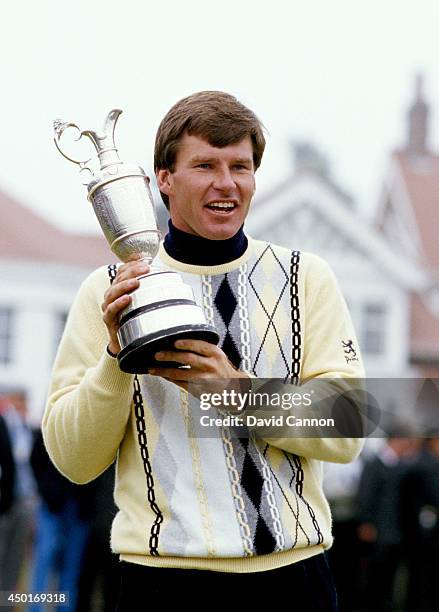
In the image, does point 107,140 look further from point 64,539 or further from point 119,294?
point 64,539

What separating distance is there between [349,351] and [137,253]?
0.56 m

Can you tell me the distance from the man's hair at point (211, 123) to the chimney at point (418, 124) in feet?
139

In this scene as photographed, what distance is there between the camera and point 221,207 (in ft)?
9.53

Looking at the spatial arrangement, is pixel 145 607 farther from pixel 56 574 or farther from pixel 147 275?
pixel 56 574

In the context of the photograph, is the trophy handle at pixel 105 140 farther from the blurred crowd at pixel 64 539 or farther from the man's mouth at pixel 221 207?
the blurred crowd at pixel 64 539

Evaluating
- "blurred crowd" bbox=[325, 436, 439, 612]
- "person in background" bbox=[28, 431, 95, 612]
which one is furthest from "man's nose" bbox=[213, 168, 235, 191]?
"blurred crowd" bbox=[325, 436, 439, 612]

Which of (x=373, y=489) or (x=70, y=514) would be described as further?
(x=373, y=489)

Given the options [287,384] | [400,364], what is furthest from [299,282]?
[400,364]

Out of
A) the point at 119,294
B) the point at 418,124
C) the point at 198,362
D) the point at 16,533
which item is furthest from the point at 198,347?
the point at 418,124

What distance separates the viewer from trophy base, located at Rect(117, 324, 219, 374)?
2.66 metres

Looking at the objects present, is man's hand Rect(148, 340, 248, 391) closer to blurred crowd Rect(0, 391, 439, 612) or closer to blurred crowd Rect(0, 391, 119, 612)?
blurred crowd Rect(0, 391, 439, 612)

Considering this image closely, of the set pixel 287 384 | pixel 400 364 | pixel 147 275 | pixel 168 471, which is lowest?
pixel 168 471

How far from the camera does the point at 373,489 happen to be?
38.3ft

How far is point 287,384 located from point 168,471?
33cm
